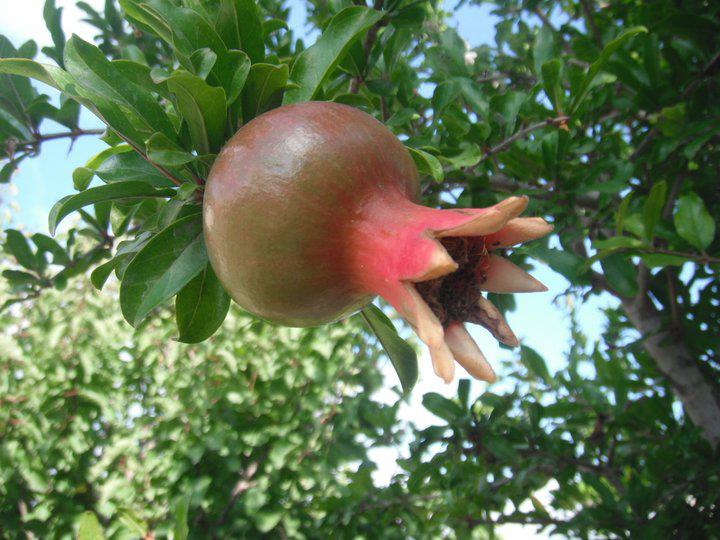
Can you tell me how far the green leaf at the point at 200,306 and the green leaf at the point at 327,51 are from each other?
0.26m

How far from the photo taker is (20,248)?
4.50ft

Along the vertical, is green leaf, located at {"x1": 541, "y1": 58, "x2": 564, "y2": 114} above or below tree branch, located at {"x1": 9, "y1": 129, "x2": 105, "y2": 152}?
below

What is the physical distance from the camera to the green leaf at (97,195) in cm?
67

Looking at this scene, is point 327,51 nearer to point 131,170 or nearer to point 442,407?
point 131,170

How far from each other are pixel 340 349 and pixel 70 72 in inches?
84.8

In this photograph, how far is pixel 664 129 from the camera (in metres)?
1.28

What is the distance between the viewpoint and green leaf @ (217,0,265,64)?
28.5 inches

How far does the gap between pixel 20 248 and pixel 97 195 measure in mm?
851

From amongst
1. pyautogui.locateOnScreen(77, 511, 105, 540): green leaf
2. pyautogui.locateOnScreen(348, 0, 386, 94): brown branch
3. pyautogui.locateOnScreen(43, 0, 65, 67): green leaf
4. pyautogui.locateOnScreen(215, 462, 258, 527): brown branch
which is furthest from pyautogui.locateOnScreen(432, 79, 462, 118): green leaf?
pyautogui.locateOnScreen(215, 462, 258, 527): brown branch

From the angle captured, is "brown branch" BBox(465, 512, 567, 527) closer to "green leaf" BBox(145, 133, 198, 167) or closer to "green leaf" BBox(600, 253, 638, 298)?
"green leaf" BBox(600, 253, 638, 298)

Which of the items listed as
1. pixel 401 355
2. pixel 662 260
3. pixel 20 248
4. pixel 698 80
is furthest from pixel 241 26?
pixel 698 80

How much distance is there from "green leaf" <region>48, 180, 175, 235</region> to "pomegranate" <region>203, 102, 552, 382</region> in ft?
0.46

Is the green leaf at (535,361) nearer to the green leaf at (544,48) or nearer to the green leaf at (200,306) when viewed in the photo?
the green leaf at (544,48)

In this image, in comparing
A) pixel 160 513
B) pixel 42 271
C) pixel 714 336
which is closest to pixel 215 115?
pixel 42 271
